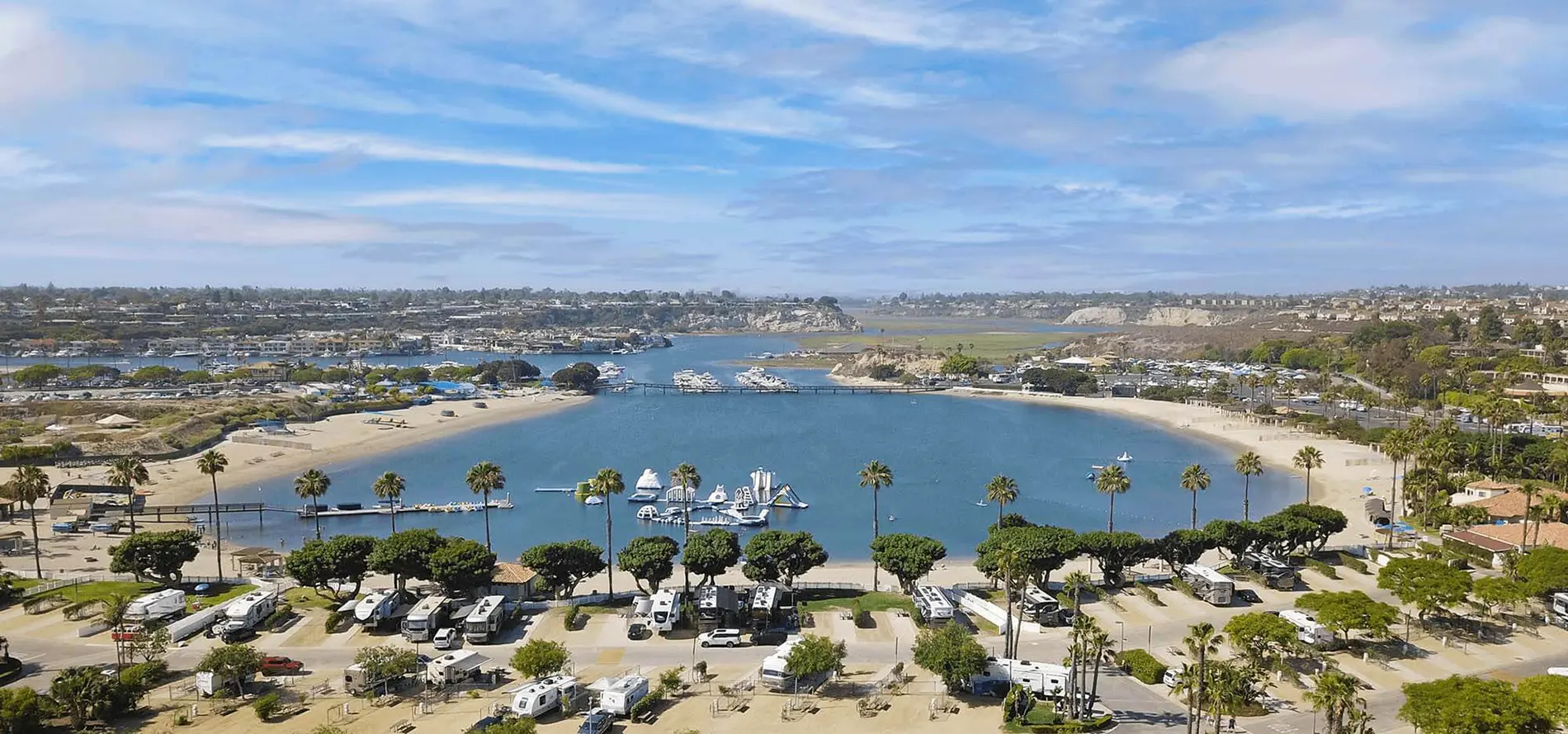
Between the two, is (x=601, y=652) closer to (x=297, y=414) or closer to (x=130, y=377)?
(x=297, y=414)

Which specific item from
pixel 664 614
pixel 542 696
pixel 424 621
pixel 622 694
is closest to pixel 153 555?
pixel 424 621

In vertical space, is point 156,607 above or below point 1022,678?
above

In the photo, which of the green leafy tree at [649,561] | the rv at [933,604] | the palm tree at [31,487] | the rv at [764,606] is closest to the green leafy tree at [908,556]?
the rv at [933,604]

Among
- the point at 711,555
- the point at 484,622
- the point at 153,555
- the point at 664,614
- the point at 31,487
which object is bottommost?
the point at 664,614

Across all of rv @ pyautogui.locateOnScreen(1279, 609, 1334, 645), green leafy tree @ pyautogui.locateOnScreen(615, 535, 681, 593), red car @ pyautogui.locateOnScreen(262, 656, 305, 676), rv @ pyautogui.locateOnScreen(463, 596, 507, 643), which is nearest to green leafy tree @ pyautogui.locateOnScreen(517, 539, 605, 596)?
green leafy tree @ pyautogui.locateOnScreen(615, 535, 681, 593)

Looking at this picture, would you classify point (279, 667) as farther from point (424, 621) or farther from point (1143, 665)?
point (1143, 665)

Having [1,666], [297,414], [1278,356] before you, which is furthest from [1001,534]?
[1278,356]

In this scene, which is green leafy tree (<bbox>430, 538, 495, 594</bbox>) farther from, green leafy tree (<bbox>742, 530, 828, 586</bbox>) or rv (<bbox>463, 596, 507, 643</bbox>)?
green leafy tree (<bbox>742, 530, 828, 586</bbox>)
